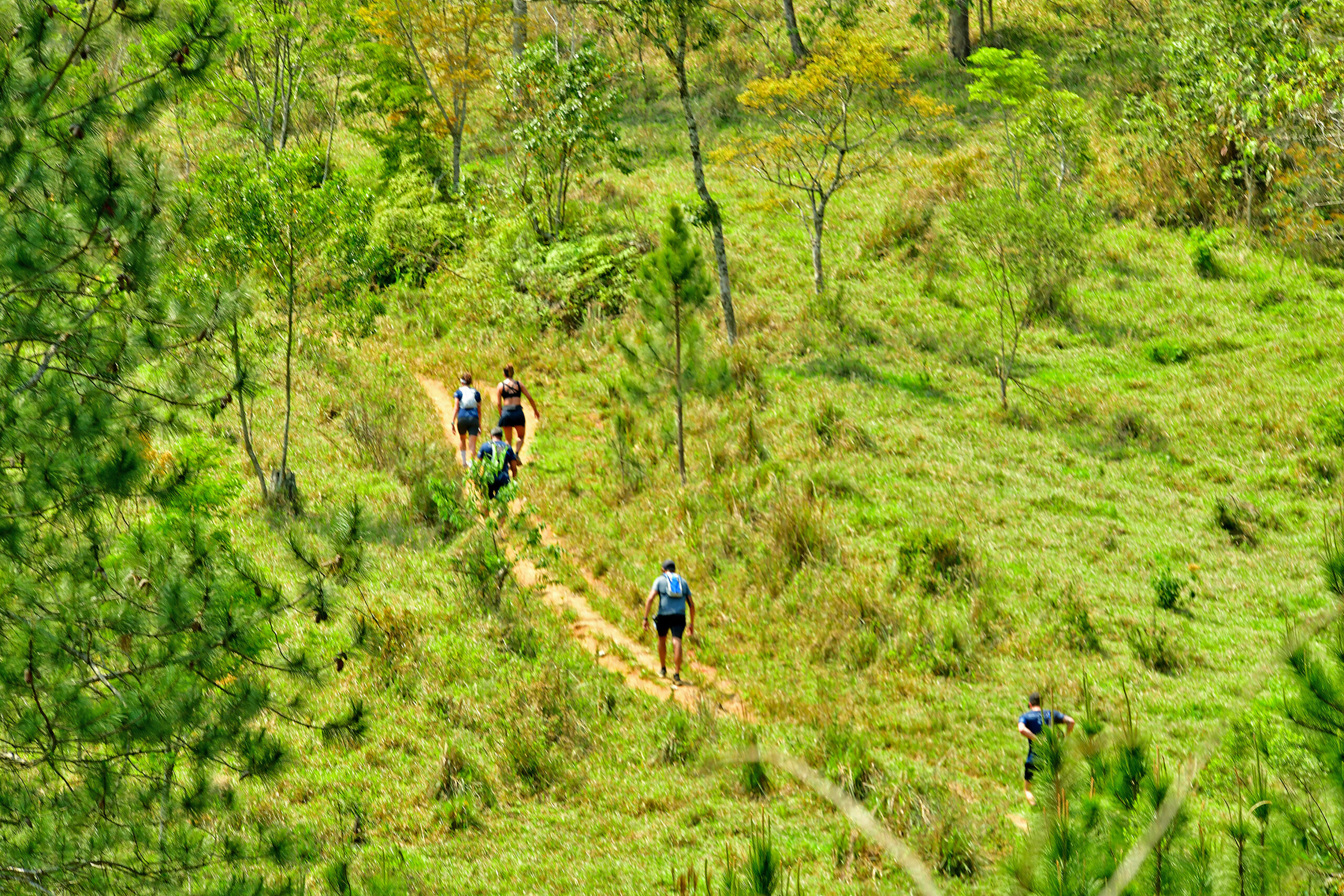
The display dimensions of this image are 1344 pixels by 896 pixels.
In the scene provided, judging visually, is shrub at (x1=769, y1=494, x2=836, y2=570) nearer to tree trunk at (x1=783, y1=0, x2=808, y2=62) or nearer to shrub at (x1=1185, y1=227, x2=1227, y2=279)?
shrub at (x1=1185, y1=227, x2=1227, y2=279)

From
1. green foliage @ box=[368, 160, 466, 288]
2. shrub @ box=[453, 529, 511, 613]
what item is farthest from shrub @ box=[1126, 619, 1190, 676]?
green foliage @ box=[368, 160, 466, 288]

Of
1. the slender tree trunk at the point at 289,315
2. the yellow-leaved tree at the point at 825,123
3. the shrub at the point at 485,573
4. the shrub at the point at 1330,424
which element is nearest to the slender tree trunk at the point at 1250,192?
the yellow-leaved tree at the point at 825,123

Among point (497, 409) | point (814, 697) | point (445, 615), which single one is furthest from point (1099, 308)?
point (445, 615)

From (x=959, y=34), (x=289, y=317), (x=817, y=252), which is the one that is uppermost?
(x=959, y=34)

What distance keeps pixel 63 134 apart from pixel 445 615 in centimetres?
864

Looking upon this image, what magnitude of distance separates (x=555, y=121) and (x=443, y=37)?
5.91m

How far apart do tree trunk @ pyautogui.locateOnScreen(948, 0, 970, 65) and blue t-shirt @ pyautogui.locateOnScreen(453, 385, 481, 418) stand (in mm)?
24095

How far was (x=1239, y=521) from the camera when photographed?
1555 centimetres

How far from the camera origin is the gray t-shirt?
41.9 feet

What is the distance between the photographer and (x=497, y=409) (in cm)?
2091

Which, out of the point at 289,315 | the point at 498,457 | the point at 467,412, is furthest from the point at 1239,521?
the point at 289,315

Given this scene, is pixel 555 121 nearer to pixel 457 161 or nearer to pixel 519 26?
pixel 457 161

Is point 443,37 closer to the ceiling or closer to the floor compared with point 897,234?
closer to the ceiling

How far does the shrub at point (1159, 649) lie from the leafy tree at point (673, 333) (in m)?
7.36
